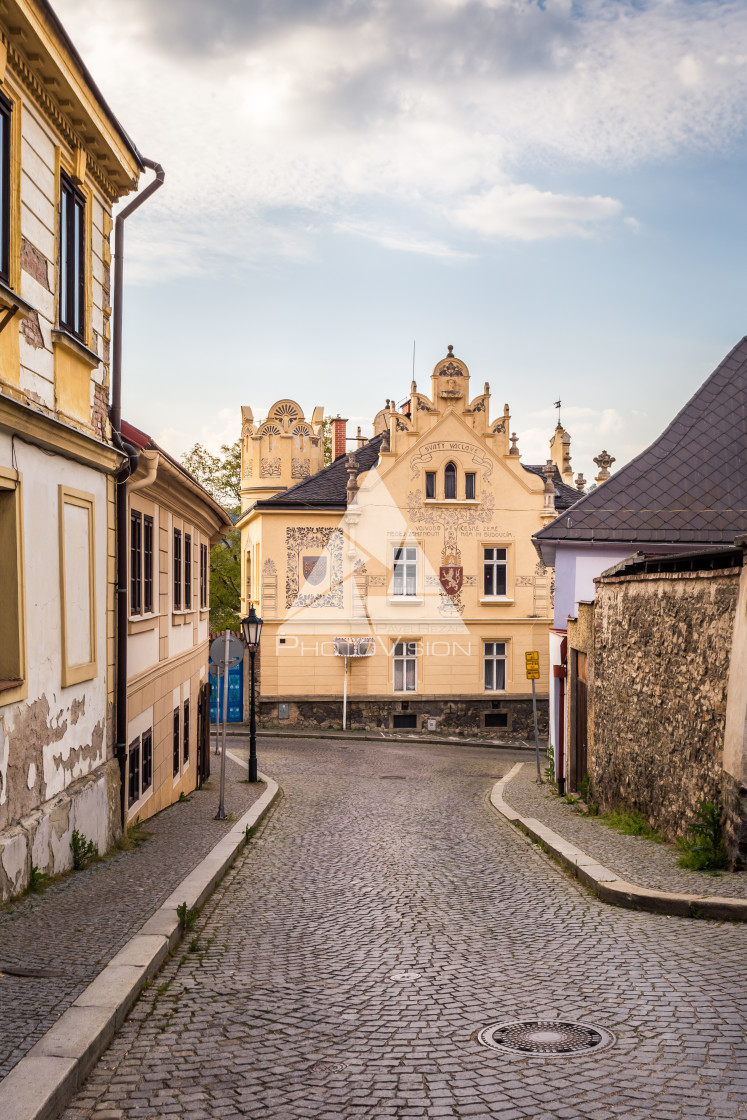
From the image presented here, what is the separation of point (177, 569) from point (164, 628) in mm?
2180

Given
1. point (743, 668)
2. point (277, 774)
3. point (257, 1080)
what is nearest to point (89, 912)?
point (257, 1080)

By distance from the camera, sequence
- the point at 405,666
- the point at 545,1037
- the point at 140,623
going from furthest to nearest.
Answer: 1. the point at 405,666
2. the point at 140,623
3. the point at 545,1037

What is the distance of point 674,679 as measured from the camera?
1164 cm

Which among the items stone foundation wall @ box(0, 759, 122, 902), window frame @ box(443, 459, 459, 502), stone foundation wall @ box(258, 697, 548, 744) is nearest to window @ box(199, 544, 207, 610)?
stone foundation wall @ box(0, 759, 122, 902)

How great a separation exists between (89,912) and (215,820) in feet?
23.9

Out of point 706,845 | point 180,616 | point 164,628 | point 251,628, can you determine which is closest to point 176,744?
point 180,616

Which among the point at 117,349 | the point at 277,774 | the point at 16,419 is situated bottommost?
the point at 277,774

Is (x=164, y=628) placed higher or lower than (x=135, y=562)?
lower

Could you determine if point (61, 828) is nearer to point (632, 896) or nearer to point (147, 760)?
point (632, 896)

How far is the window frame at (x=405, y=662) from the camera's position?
3900 centimetres

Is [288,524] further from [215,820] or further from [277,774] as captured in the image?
[215,820]

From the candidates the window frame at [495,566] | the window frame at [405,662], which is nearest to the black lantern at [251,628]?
the window frame at [405,662]

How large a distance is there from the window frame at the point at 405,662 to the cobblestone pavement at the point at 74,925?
84.2ft

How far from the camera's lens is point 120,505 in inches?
495
